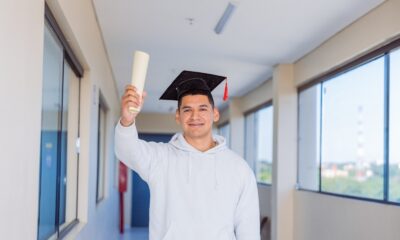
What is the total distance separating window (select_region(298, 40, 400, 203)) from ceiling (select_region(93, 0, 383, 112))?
47 centimetres

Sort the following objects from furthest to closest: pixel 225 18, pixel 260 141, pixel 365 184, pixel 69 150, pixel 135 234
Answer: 1. pixel 135 234
2. pixel 260 141
3. pixel 365 184
4. pixel 225 18
5. pixel 69 150


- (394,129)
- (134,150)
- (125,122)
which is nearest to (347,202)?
(394,129)

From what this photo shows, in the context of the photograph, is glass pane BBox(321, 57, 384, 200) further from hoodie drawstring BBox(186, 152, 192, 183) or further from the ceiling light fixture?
hoodie drawstring BBox(186, 152, 192, 183)

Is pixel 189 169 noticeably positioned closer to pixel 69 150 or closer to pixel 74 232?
pixel 74 232

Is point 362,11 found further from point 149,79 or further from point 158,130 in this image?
point 158,130

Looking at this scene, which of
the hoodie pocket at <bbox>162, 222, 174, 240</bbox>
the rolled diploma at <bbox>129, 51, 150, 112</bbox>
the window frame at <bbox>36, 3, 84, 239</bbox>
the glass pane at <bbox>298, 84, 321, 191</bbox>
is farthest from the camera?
the glass pane at <bbox>298, 84, 321, 191</bbox>

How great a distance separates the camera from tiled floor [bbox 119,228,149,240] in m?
9.04

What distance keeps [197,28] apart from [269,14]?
0.73 metres

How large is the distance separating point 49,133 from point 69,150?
2.34 ft

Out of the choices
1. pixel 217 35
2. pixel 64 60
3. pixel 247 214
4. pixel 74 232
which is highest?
pixel 217 35

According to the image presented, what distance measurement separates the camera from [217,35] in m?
4.45

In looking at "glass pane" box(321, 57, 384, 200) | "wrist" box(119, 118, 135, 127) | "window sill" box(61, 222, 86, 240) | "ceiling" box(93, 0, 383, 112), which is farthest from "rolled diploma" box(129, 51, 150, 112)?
"glass pane" box(321, 57, 384, 200)

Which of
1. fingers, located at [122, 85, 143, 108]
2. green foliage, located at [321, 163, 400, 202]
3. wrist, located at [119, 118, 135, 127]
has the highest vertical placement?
fingers, located at [122, 85, 143, 108]

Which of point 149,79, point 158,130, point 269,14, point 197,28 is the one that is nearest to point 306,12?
point 269,14
